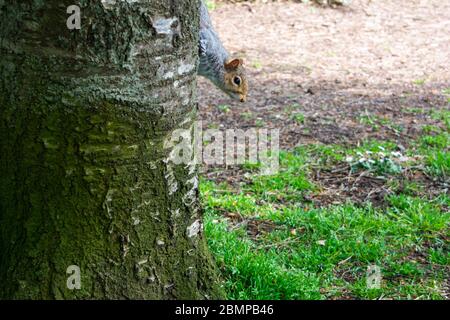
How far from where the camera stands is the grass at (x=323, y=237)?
281 cm

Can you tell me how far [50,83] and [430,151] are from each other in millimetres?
3180

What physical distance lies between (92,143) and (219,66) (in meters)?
2.98

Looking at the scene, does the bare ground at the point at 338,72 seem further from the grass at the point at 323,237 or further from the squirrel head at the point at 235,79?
the squirrel head at the point at 235,79

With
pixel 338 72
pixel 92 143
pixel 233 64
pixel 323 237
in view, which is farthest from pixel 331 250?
pixel 338 72

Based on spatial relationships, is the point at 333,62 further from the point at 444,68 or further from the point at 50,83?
the point at 50,83

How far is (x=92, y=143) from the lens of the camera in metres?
2.03

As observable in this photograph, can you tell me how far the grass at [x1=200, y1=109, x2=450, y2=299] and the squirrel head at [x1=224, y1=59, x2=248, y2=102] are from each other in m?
0.83

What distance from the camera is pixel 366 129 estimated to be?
5105mm

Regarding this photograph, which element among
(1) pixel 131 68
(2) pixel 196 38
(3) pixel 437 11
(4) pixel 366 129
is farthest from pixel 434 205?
(3) pixel 437 11

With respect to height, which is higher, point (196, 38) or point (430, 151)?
point (196, 38)

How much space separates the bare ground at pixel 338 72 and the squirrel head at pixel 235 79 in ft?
0.99

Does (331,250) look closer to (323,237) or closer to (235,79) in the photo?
(323,237)

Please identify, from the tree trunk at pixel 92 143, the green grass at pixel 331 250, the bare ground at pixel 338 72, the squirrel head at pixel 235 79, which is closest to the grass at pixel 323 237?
the green grass at pixel 331 250

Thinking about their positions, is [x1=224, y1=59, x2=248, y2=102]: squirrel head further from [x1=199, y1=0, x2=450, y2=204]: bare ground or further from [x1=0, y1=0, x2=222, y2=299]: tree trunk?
[x1=0, y1=0, x2=222, y2=299]: tree trunk
